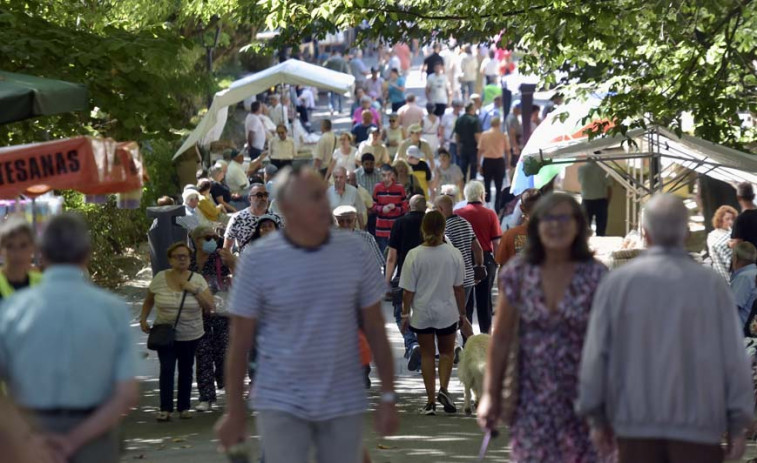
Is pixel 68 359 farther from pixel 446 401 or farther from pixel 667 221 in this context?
pixel 446 401

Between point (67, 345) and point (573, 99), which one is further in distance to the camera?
point (573, 99)

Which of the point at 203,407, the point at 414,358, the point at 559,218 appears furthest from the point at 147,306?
the point at 559,218

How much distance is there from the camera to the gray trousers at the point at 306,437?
6172 millimetres

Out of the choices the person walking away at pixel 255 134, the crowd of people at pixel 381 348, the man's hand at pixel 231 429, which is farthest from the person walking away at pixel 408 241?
the person walking away at pixel 255 134

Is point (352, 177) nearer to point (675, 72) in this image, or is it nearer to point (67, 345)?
point (675, 72)

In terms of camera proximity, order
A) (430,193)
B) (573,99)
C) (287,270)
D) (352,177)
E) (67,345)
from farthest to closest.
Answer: (430,193), (352,177), (573,99), (287,270), (67,345)

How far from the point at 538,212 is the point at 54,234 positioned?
6.45 ft

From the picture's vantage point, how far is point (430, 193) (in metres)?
24.5

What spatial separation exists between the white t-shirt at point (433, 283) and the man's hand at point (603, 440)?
6.08m

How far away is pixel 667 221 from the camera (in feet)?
19.5

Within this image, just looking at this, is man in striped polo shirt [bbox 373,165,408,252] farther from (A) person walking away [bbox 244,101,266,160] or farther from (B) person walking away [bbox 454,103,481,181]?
(A) person walking away [bbox 244,101,266,160]

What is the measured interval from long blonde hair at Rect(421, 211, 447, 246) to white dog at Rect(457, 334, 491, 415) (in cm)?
83

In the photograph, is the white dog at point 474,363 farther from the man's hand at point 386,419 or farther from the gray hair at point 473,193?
the man's hand at point 386,419

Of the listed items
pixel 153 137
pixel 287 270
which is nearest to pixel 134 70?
pixel 153 137
